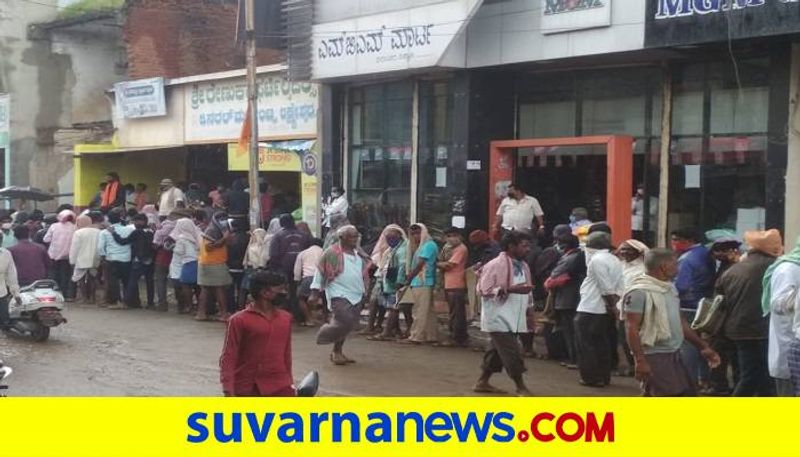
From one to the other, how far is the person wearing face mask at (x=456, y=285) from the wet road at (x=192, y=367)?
12.6 inches

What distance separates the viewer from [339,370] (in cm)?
1082

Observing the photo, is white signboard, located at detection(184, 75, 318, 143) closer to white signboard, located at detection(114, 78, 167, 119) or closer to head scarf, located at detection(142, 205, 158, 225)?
white signboard, located at detection(114, 78, 167, 119)

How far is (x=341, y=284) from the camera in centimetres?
1062

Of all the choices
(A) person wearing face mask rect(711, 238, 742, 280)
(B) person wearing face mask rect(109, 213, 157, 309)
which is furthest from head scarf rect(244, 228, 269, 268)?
(A) person wearing face mask rect(711, 238, 742, 280)

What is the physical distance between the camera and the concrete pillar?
1116 cm

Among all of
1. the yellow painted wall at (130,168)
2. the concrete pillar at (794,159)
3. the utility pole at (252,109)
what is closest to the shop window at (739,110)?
the concrete pillar at (794,159)

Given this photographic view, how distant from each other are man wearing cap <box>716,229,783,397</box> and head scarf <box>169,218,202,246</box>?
9448mm

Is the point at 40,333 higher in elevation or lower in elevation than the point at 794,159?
lower

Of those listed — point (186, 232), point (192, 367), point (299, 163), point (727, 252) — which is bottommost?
point (192, 367)

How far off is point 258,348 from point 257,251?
8.55m

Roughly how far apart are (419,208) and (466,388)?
6.20 meters

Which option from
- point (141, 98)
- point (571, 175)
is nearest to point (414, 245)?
point (571, 175)

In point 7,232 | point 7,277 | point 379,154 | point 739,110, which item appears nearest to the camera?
point 739,110

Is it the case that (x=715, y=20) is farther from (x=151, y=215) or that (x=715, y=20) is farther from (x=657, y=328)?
(x=151, y=215)
